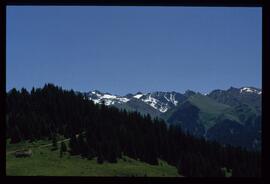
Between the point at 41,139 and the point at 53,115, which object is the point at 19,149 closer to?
the point at 41,139

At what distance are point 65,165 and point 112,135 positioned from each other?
8.28 m

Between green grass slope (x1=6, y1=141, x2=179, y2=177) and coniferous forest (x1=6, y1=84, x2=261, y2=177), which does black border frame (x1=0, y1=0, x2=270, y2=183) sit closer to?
green grass slope (x1=6, y1=141, x2=179, y2=177)

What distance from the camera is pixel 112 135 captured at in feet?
232

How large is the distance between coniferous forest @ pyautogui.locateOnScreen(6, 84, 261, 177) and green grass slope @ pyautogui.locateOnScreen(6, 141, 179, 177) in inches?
49.4

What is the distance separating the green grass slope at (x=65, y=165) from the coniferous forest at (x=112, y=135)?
125 centimetres

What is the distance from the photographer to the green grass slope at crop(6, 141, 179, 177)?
6297cm

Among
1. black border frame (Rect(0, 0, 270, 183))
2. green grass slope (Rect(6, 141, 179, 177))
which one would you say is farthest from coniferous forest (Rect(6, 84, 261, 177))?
black border frame (Rect(0, 0, 270, 183))
